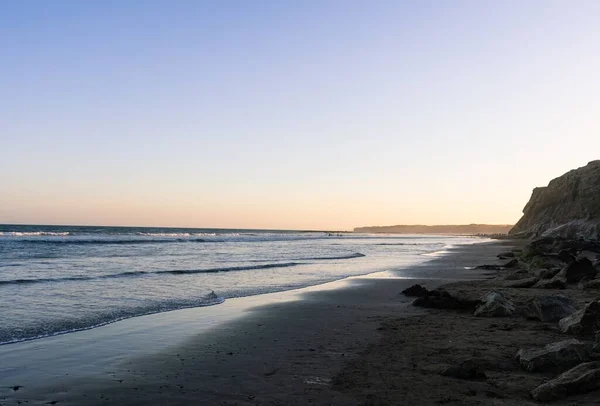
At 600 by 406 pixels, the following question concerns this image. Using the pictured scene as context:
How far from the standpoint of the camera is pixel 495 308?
12.6 m

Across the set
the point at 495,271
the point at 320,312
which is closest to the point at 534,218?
the point at 495,271

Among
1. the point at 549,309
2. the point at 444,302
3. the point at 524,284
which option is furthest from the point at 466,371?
the point at 524,284

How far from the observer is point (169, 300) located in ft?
52.2

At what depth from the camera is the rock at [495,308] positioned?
490 inches

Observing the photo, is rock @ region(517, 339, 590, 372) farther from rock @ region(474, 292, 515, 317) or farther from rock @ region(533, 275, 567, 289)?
rock @ region(533, 275, 567, 289)

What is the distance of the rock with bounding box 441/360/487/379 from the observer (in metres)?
7.27

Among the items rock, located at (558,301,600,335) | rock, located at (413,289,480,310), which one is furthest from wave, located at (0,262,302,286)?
rock, located at (558,301,600,335)

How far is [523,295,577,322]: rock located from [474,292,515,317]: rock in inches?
19.2

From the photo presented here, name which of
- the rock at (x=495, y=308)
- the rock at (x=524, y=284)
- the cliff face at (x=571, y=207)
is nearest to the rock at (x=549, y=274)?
the rock at (x=524, y=284)

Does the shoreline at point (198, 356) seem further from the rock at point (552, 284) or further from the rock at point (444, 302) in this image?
the rock at point (552, 284)

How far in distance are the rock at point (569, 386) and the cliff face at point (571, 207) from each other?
206 feet

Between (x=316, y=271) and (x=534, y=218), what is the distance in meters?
90.5

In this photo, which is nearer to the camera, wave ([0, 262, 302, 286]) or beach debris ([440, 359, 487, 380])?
beach debris ([440, 359, 487, 380])

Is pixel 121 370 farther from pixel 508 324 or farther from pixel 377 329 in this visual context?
pixel 508 324
